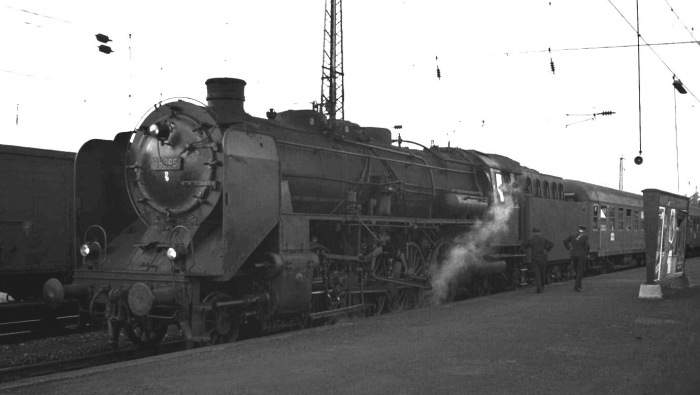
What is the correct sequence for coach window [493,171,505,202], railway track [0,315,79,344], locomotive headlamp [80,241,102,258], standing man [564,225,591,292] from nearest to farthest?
1. locomotive headlamp [80,241,102,258]
2. railway track [0,315,79,344]
3. standing man [564,225,591,292]
4. coach window [493,171,505,202]

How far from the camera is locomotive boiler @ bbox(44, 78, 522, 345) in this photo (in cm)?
870

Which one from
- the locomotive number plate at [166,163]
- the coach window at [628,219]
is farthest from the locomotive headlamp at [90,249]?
the coach window at [628,219]

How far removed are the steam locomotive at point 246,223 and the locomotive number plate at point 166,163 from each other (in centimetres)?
2

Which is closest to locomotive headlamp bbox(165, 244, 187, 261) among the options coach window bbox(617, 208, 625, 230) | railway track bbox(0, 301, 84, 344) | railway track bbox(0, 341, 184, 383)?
railway track bbox(0, 341, 184, 383)

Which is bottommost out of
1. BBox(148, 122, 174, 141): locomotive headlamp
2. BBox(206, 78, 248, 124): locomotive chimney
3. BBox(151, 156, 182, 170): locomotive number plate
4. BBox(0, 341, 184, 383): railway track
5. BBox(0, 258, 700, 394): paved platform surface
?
BBox(0, 341, 184, 383): railway track

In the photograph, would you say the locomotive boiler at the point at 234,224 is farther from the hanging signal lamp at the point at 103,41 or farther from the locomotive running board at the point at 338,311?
the hanging signal lamp at the point at 103,41

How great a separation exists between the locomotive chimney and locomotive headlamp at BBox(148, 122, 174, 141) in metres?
0.76

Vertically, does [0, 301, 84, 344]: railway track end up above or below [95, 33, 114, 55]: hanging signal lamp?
below

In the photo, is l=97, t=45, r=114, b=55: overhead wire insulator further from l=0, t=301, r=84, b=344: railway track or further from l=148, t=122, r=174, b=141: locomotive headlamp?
l=0, t=301, r=84, b=344: railway track

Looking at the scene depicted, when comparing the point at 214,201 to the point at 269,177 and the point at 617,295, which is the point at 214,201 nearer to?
the point at 269,177

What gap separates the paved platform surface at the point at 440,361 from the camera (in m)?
5.96

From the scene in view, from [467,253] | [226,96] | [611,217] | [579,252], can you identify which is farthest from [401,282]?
[611,217]

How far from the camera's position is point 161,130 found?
30.8ft

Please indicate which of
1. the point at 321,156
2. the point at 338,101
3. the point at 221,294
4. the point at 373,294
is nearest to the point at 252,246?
the point at 221,294
